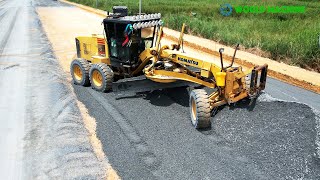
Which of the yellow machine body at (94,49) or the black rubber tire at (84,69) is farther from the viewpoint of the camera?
the black rubber tire at (84,69)

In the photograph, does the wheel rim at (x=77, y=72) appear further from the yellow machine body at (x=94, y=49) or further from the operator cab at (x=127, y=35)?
the operator cab at (x=127, y=35)

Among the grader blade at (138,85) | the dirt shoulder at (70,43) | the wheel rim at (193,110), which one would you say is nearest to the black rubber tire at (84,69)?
the dirt shoulder at (70,43)

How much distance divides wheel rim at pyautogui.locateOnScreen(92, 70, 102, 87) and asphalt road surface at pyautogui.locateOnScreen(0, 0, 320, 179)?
0.97m

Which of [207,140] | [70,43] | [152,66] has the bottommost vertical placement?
[207,140]

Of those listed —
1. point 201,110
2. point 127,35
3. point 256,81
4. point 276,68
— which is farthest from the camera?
point 276,68

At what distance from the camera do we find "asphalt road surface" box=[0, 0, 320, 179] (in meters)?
6.24

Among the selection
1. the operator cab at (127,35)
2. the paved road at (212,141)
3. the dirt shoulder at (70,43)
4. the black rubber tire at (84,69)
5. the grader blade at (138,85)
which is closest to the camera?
the paved road at (212,141)

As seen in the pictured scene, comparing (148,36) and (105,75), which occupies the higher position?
(148,36)

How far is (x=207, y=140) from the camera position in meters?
7.39

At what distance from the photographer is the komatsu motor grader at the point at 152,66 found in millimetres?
7875

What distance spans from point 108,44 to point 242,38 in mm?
10093

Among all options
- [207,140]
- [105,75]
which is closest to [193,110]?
[207,140]

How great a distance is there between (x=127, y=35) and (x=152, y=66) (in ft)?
3.59

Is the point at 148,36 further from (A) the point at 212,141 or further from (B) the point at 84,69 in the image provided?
(A) the point at 212,141
